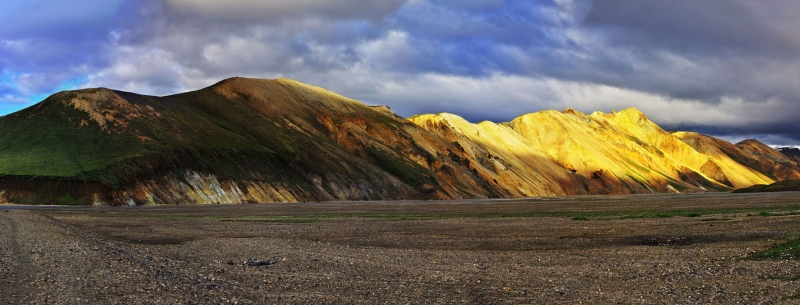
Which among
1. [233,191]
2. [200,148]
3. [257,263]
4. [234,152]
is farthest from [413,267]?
[234,152]

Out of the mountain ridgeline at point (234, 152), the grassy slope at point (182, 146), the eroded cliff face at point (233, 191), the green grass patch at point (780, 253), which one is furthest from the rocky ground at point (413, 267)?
the grassy slope at point (182, 146)

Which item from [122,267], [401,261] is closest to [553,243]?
[401,261]

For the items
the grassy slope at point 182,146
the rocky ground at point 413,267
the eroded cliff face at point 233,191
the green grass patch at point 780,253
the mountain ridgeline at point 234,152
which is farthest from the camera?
the grassy slope at point 182,146

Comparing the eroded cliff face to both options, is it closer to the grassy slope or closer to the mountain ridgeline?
the mountain ridgeline

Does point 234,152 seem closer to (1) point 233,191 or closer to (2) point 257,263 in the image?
(1) point 233,191

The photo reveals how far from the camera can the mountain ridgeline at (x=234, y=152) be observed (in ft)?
299

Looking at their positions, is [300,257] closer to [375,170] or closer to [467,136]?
[375,170]

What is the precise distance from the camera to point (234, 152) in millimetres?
112438

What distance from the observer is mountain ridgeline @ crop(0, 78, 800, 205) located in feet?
299

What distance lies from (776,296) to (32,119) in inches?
4636

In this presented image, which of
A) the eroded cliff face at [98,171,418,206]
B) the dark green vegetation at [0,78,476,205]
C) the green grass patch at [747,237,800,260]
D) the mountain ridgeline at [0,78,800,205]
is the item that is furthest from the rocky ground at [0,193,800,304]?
the mountain ridgeline at [0,78,800,205]

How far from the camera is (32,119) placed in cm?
10919

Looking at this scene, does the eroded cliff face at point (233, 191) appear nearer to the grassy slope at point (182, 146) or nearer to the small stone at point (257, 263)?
the grassy slope at point (182, 146)

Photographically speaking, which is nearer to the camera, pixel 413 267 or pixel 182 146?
pixel 413 267
